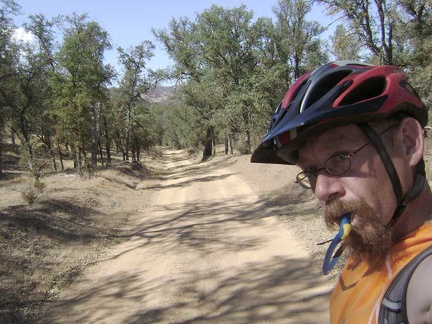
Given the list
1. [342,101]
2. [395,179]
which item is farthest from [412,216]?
[342,101]

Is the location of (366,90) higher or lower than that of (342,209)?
higher

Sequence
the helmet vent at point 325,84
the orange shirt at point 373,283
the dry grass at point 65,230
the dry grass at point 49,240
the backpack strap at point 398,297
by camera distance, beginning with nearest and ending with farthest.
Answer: the backpack strap at point 398,297
the orange shirt at point 373,283
the helmet vent at point 325,84
the dry grass at point 49,240
the dry grass at point 65,230

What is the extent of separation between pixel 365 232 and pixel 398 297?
289 mm

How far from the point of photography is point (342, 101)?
1.27 metres

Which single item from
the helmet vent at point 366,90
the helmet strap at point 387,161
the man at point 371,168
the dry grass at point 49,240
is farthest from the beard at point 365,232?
the dry grass at point 49,240

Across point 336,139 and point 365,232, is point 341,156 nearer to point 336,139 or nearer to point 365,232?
point 336,139

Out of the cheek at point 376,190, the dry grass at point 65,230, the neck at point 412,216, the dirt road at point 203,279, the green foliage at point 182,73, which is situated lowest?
the dirt road at point 203,279

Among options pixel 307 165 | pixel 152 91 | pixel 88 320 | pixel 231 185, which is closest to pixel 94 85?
pixel 231 185

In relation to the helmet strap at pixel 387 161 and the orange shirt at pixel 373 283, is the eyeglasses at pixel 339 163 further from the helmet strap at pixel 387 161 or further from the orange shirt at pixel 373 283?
the orange shirt at pixel 373 283

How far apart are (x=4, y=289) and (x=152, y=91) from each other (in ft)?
94.1

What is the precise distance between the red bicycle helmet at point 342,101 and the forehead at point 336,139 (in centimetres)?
3

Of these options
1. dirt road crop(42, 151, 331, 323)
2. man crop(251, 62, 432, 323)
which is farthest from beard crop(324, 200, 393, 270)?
dirt road crop(42, 151, 331, 323)

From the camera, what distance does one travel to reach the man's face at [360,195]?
3.95 feet

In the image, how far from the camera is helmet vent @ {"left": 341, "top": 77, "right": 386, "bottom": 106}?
1279 millimetres
